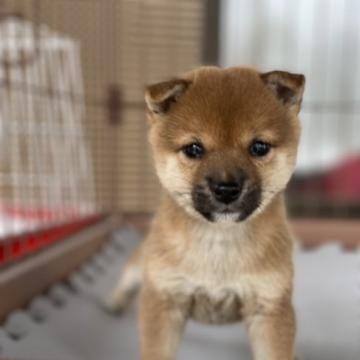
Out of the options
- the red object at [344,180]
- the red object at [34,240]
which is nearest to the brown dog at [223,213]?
the red object at [34,240]

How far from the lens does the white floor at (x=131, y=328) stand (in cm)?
145

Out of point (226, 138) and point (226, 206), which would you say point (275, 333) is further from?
point (226, 138)

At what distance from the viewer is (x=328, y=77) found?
11.8 feet

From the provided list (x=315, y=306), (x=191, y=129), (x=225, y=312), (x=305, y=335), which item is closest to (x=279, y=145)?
(x=191, y=129)

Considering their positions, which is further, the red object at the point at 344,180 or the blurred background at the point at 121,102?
the red object at the point at 344,180

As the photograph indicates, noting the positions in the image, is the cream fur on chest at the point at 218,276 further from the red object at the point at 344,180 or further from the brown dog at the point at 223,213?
the red object at the point at 344,180

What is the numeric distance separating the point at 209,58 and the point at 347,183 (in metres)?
1.23

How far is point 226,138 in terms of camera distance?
1083 mm

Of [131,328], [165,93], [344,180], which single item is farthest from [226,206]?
[344,180]

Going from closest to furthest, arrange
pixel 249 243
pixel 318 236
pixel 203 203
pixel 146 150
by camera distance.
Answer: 1. pixel 203 203
2. pixel 249 243
3. pixel 318 236
4. pixel 146 150

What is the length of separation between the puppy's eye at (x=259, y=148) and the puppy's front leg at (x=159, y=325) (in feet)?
1.18

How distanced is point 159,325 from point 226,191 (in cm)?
35

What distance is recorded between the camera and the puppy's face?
106 cm

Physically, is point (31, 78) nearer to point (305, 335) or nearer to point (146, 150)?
point (146, 150)
